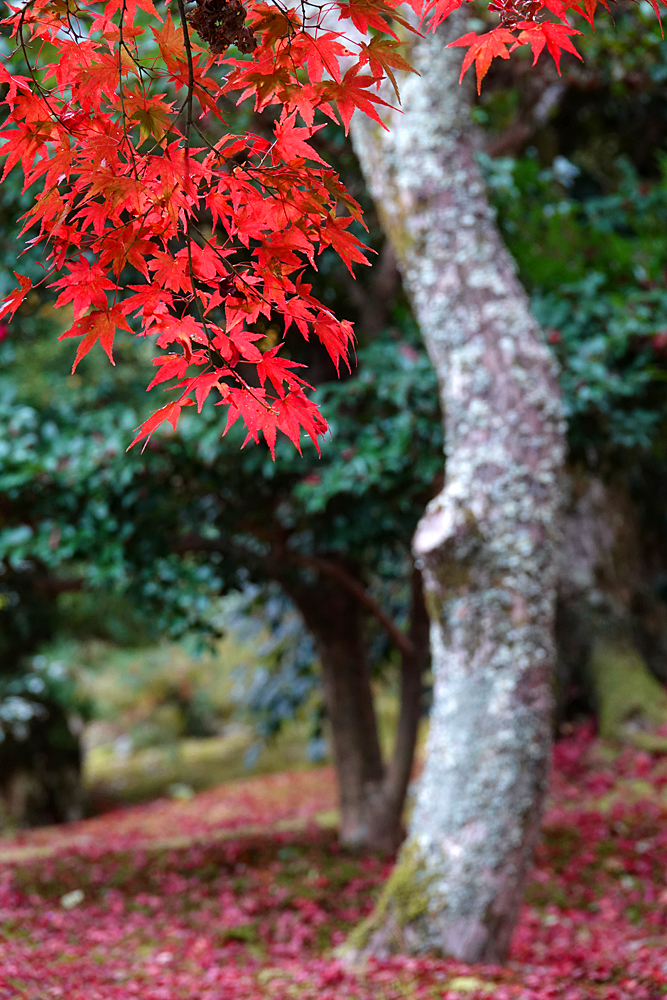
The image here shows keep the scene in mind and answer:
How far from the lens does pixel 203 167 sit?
3.97ft

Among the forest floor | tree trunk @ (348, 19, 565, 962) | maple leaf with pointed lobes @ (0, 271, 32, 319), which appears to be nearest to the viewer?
maple leaf with pointed lobes @ (0, 271, 32, 319)

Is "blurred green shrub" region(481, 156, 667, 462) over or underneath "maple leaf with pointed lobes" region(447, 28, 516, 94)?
over

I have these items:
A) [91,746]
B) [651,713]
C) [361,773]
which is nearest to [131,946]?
[361,773]

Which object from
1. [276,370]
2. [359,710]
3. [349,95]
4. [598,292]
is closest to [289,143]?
[349,95]

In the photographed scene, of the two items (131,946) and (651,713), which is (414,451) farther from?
(651,713)

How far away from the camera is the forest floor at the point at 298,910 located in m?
2.57

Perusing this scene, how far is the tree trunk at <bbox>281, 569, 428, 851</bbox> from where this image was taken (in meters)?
4.62

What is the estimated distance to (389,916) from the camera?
9.20ft

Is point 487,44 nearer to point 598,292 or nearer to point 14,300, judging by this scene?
point 14,300

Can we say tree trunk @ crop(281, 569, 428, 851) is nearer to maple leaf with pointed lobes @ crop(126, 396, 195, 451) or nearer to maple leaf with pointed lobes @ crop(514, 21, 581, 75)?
maple leaf with pointed lobes @ crop(126, 396, 195, 451)

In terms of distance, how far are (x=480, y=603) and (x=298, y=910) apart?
2053 millimetres

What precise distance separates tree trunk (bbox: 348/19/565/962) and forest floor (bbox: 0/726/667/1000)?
0.78 ft

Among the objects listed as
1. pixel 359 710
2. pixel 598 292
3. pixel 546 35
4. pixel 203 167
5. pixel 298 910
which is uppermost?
pixel 598 292

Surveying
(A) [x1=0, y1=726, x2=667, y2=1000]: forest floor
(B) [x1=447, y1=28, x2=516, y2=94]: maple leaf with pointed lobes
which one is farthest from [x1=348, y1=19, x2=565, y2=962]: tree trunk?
(B) [x1=447, y1=28, x2=516, y2=94]: maple leaf with pointed lobes
